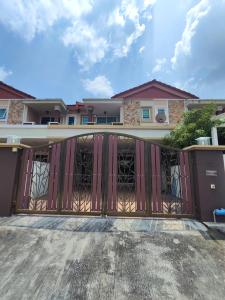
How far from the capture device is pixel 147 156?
5723 mm

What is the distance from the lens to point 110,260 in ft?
10.7

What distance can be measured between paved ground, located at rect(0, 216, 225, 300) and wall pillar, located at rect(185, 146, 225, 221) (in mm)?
519

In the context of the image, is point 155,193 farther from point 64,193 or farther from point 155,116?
point 155,116

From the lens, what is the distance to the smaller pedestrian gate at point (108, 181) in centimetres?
541

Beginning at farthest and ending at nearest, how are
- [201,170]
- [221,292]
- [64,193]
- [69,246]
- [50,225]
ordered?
1. [64,193]
2. [201,170]
3. [50,225]
4. [69,246]
5. [221,292]

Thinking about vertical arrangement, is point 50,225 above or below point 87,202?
below

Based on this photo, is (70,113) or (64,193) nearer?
(64,193)

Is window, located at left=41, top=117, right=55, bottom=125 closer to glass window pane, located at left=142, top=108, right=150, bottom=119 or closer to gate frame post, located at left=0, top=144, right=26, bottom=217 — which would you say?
glass window pane, located at left=142, top=108, right=150, bottom=119

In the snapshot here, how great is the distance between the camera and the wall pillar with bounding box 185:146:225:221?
500cm

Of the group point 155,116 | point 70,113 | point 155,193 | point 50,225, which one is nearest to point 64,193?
point 50,225

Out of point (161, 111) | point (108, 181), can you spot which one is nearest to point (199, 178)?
point (108, 181)

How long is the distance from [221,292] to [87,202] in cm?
373

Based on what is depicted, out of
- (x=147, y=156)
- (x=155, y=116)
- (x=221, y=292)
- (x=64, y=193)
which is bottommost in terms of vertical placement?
(x=221, y=292)

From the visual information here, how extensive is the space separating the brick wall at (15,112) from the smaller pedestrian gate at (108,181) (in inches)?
469
